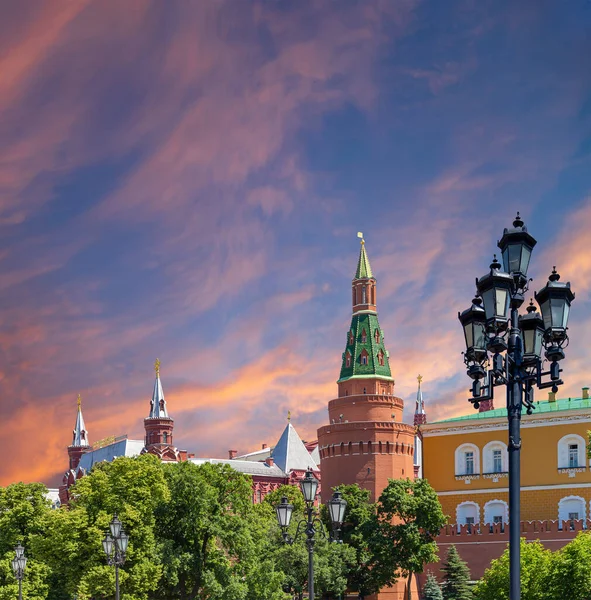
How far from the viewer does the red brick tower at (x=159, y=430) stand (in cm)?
11156

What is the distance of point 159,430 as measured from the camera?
112m

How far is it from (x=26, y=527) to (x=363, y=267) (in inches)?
1421

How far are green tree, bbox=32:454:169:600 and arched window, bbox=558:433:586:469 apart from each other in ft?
91.6

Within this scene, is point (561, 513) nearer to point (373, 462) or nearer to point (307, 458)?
point (373, 462)

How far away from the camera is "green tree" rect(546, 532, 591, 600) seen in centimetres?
4275

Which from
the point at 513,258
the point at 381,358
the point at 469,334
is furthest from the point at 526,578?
the point at 513,258

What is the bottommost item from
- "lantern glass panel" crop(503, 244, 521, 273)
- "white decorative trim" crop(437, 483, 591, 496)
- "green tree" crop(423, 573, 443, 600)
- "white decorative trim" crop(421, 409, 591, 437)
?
"green tree" crop(423, 573, 443, 600)

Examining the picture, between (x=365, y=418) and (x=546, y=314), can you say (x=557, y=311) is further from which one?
(x=365, y=418)

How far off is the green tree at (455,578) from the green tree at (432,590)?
1.24 feet

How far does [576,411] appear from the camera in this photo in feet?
201

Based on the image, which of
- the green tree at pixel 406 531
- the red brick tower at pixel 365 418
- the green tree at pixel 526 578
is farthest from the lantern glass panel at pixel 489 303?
the red brick tower at pixel 365 418

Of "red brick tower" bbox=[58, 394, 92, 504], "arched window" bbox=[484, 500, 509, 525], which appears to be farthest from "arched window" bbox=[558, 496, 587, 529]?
"red brick tower" bbox=[58, 394, 92, 504]

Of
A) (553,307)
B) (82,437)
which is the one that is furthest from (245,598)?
(82,437)

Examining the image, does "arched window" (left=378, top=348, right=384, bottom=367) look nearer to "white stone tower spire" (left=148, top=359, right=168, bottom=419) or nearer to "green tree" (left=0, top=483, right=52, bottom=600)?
"green tree" (left=0, top=483, right=52, bottom=600)
